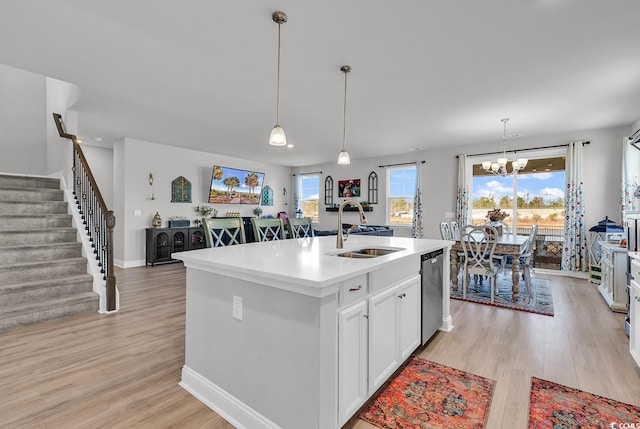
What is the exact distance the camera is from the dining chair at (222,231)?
283 centimetres

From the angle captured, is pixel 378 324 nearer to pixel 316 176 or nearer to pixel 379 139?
pixel 379 139

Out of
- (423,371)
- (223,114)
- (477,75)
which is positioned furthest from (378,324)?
(223,114)

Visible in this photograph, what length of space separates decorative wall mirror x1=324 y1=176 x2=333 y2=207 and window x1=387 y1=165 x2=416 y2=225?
1749mm

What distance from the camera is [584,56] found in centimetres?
279

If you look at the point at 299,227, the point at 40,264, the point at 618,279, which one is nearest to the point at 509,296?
the point at 618,279

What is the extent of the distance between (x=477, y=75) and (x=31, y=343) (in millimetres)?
4976

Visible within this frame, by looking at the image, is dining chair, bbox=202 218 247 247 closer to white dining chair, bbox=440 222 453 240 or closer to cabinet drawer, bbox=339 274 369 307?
cabinet drawer, bbox=339 274 369 307

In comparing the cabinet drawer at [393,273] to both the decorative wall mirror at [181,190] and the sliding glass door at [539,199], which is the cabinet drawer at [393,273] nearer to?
the sliding glass door at [539,199]

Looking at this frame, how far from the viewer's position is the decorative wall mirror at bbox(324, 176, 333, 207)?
8859 mm

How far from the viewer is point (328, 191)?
8.93 metres

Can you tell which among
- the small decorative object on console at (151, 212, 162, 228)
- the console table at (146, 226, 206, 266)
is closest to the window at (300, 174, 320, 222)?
the console table at (146, 226, 206, 266)

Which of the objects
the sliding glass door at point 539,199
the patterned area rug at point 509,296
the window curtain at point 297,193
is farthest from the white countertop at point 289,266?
the window curtain at point 297,193

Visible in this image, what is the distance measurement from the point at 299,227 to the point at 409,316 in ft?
6.87

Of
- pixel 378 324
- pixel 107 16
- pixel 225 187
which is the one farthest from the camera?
pixel 225 187
